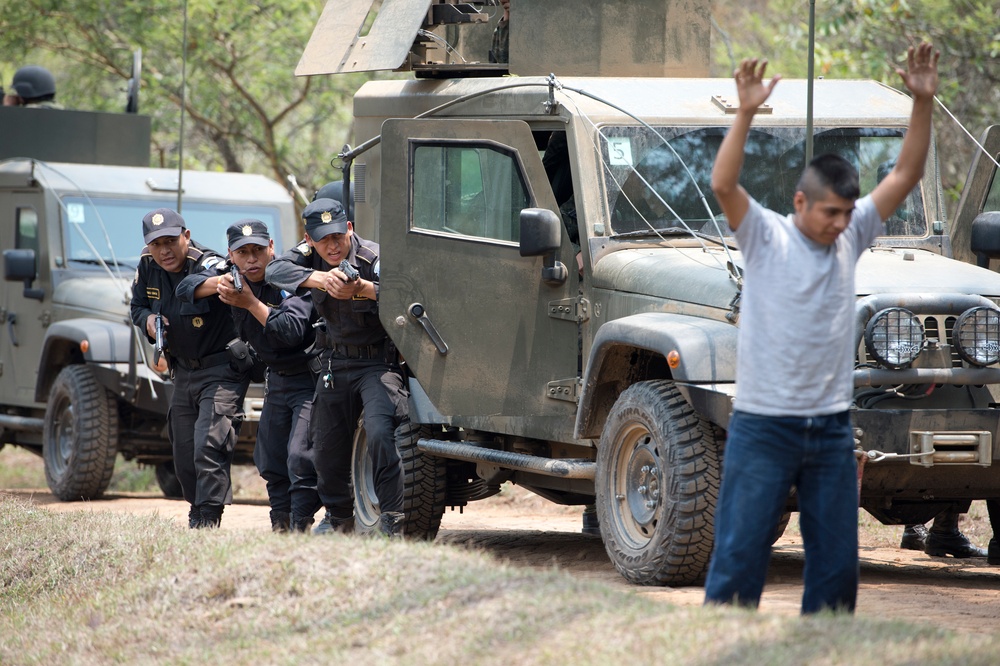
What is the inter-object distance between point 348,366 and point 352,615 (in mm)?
2596

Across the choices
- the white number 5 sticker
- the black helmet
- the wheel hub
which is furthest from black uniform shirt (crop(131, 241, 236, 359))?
the black helmet

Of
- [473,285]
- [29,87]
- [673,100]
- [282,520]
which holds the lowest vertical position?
[282,520]

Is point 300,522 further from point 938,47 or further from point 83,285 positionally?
point 938,47

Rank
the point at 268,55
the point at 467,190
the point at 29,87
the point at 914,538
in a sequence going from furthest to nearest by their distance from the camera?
the point at 268,55 → the point at 29,87 → the point at 914,538 → the point at 467,190

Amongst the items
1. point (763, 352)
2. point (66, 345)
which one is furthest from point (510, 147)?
point (66, 345)

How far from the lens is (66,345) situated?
38.6 ft

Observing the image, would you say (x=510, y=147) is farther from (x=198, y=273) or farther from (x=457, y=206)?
(x=198, y=273)

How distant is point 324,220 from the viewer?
7.12 meters

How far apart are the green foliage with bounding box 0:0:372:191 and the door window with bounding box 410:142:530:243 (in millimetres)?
9477

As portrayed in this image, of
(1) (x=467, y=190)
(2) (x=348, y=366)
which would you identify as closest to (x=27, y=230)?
(2) (x=348, y=366)

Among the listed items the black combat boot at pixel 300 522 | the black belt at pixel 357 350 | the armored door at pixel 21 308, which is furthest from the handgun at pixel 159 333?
the armored door at pixel 21 308

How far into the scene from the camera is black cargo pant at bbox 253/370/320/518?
761 centimetres

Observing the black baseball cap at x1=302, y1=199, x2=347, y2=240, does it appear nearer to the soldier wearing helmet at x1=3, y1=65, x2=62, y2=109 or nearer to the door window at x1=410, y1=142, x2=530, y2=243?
the door window at x1=410, y1=142, x2=530, y2=243

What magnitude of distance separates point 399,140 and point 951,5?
8563 millimetres
